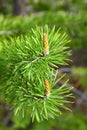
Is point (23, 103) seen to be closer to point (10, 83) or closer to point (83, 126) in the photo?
point (10, 83)

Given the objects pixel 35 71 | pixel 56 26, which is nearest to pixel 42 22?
pixel 56 26

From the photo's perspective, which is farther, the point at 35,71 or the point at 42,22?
the point at 42,22

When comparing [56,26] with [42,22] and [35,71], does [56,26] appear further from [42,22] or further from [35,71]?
[35,71]

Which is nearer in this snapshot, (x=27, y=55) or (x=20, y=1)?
(x=27, y=55)

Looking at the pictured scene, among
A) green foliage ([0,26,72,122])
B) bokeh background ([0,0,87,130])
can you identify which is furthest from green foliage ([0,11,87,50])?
green foliage ([0,26,72,122])

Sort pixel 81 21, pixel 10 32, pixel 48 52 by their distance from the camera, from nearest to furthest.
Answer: pixel 48 52 → pixel 10 32 → pixel 81 21

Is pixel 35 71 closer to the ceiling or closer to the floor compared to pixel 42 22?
closer to the floor

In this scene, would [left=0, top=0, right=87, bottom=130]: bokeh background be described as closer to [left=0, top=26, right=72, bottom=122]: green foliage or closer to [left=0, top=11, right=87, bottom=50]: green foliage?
[left=0, top=11, right=87, bottom=50]: green foliage

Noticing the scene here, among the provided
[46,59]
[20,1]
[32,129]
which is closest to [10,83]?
[46,59]

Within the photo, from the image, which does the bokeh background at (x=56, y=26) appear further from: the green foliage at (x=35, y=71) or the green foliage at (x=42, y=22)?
the green foliage at (x=35, y=71)
